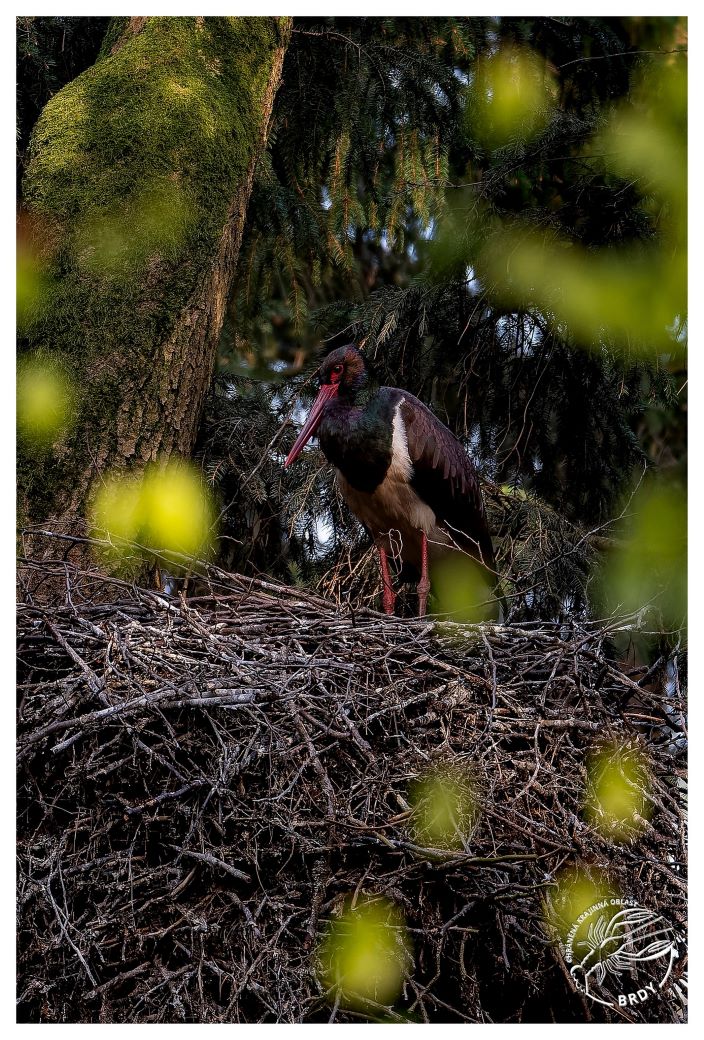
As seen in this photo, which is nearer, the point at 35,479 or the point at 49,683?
the point at 49,683

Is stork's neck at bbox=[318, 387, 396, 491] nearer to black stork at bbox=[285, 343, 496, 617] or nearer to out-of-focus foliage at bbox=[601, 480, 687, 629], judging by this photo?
black stork at bbox=[285, 343, 496, 617]

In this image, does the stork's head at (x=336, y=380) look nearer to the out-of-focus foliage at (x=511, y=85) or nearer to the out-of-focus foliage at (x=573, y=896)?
the out-of-focus foliage at (x=511, y=85)

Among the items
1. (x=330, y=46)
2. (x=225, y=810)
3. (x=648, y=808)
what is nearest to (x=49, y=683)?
(x=225, y=810)

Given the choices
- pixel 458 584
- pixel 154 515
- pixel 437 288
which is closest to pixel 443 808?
pixel 154 515

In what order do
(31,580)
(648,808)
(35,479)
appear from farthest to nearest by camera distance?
1. (35,479)
2. (31,580)
3. (648,808)

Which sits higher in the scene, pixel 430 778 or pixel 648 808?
pixel 430 778

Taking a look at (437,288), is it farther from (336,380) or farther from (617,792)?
(617,792)

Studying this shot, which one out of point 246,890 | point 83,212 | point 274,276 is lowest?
point 246,890

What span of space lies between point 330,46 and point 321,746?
292 cm

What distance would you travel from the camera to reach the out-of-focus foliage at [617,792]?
217 cm

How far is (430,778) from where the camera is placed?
83.8 inches

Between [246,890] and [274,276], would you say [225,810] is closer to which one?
[246,890]

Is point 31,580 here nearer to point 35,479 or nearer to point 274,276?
point 35,479

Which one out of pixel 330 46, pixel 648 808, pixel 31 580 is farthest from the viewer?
pixel 330 46
